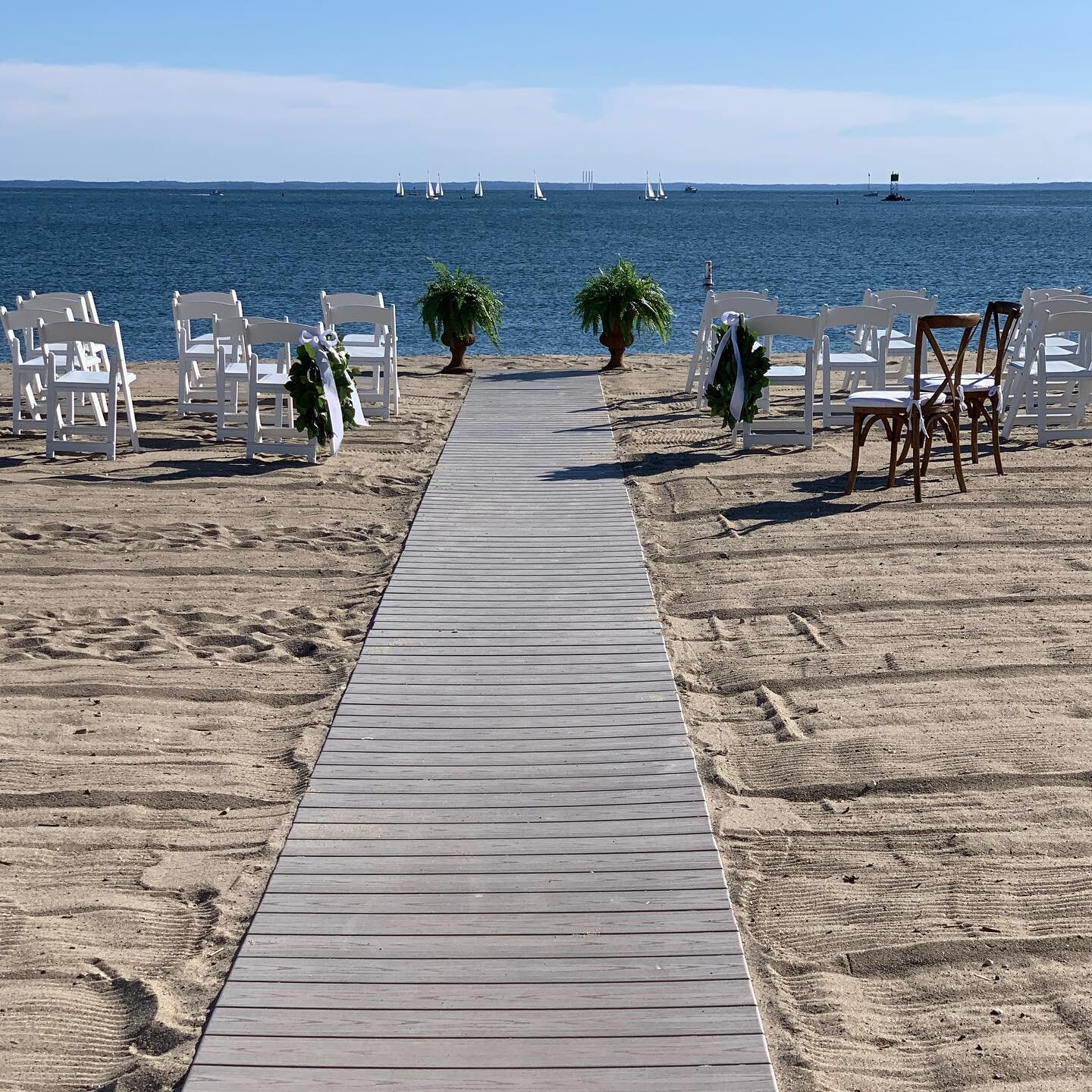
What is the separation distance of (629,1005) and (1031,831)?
171 cm

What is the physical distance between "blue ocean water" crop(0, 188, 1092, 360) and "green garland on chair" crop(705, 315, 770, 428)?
44.7 feet

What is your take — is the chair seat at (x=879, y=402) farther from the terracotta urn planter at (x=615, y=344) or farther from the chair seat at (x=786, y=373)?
the terracotta urn planter at (x=615, y=344)

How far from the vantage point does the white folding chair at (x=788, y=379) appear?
10289 mm

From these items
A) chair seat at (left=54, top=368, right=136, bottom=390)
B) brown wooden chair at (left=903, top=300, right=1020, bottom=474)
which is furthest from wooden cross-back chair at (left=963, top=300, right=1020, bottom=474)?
chair seat at (left=54, top=368, right=136, bottom=390)

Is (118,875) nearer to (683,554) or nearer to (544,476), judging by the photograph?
(683,554)

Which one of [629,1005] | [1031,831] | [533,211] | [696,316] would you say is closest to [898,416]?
[1031,831]

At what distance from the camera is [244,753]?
4.94 meters

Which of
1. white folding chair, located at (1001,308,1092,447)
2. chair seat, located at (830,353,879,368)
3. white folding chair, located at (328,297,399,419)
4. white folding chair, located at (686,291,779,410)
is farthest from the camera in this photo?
white folding chair, located at (686,291,779,410)

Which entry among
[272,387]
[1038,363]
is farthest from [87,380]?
[1038,363]

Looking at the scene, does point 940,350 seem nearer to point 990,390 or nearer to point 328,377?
point 990,390

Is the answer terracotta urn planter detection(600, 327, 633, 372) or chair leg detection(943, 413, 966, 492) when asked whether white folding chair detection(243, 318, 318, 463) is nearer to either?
A: chair leg detection(943, 413, 966, 492)

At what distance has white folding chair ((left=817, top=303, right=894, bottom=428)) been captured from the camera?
10.6 meters

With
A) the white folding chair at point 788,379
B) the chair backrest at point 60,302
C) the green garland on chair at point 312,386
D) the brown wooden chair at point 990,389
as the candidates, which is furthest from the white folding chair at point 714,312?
the chair backrest at point 60,302

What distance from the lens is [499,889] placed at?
388 centimetres
